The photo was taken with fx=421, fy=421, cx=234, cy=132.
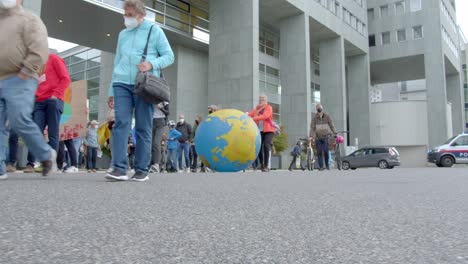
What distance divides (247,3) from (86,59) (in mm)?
16574

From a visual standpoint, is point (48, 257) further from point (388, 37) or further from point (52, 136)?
point (388, 37)

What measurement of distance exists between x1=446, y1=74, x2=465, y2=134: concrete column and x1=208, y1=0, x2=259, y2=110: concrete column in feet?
111

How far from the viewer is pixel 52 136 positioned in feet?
20.3

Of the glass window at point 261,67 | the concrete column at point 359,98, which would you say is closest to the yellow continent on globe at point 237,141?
the glass window at point 261,67

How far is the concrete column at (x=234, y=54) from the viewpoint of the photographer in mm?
23156

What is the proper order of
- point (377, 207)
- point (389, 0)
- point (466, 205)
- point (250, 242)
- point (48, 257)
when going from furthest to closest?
point (389, 0) → point (466, 205) → point (377, 207) → point (250, 242) → point (48, 257)

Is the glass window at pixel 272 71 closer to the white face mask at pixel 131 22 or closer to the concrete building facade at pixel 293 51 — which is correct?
the concrete building facade at pixel 293 51

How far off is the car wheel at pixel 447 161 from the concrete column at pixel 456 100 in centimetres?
2776

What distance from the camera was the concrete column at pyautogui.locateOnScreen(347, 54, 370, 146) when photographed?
38781 millimetres

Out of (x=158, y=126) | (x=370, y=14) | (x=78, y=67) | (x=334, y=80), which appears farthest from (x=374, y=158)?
(x=78, y=67)

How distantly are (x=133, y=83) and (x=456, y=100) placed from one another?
51305mm

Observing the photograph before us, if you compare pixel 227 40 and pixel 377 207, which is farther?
pixel 227 40

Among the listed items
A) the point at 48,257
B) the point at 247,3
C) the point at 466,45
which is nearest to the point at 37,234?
the point at 48,257

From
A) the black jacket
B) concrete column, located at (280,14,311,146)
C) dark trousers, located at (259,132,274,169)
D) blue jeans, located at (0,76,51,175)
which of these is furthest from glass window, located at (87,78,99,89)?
blue jeans, located at (0,76,51,175)
